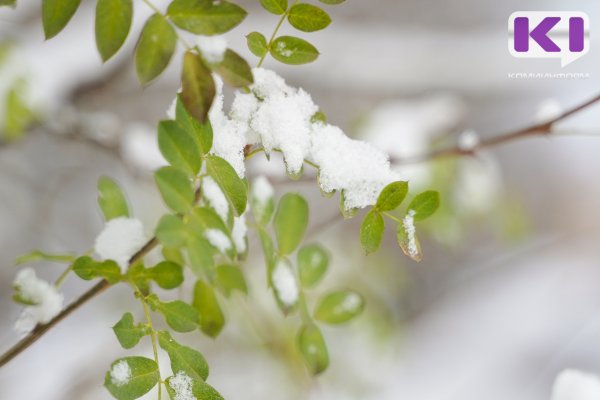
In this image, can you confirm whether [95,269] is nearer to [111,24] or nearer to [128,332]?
[128,332]

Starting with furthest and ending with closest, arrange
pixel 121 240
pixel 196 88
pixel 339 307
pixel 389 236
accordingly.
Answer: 1. pixel 389 236
2. pixel 339 307
3. pixel 121 240
4. pixel 196 88

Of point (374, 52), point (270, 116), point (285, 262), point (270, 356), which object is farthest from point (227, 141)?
point (374, 52)

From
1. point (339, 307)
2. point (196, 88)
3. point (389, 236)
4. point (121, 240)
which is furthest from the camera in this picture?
point (389, 236)

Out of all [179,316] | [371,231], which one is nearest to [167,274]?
[179,316]

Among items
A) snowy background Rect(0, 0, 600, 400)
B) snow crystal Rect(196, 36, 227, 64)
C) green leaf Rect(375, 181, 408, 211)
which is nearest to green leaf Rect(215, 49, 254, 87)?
snow crystal Rect(196, 36, 227, 64)

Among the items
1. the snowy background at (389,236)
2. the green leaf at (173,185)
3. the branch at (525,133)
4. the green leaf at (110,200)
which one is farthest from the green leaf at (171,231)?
the snowy background at (389,236)

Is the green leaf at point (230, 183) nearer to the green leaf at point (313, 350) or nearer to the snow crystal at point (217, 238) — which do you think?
the snow crystal at point (217, 238)

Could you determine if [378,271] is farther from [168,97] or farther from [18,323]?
[18,323]
